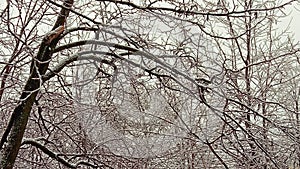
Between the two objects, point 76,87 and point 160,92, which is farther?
point 160,92

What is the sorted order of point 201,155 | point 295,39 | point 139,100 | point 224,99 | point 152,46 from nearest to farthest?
point 224,99
point 139,100
point 152,46
point 201,155
point 295,39

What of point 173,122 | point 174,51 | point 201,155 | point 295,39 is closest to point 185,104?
point 173,122

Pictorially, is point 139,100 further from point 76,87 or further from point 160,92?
point 76,87

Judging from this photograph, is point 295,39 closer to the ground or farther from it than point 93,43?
farther from it

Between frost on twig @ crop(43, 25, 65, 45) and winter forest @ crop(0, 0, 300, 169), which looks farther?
frost on twig @ crop(43, 25, 65, 45)

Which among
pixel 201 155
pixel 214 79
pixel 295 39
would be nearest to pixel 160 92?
pixel 214 79

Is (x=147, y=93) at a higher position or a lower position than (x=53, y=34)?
lower

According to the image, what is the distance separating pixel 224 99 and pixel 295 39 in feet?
16.1

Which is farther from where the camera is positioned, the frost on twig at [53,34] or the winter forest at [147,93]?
the frost on twig at [53,34]

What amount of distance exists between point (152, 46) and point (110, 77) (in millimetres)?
486

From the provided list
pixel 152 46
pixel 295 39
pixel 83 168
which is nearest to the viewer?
pixel 152 46

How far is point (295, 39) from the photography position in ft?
27.1

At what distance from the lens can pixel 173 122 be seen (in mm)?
4078

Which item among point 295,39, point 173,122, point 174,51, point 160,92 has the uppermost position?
point 295,39
